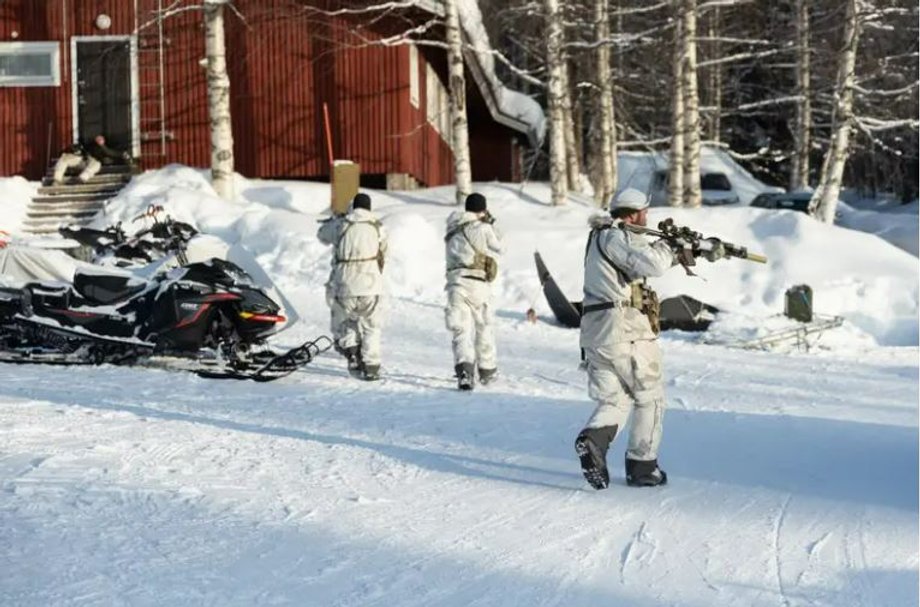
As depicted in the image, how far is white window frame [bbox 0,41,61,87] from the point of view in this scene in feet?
73.8

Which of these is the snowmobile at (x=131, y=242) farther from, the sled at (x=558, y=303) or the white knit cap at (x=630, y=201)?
the white knit cap at (x=630, y=201)

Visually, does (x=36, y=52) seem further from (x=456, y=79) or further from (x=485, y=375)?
(x=485, y=375)

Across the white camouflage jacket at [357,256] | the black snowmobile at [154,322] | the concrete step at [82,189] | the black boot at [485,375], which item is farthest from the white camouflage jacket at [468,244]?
the concrete step at [82,189]

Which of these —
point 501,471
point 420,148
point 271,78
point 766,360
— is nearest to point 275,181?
point 271,78

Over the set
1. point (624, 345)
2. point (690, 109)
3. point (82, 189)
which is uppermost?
point (690, 109)

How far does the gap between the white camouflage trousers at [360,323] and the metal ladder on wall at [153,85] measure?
12906mm

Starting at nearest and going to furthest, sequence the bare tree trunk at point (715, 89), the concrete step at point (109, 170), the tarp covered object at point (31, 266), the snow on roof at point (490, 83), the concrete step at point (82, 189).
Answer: the tarp covered object at point (31, 266) → the concrete step at point (82, 189) → the concrete step at point (109, 170) → the snow on roof at point (490, 83) → the bare tree trunk at point (715, 89)

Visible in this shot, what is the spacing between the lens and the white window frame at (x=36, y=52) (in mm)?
22500

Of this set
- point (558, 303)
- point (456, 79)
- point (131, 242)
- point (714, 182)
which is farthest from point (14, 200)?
point (714, 182)

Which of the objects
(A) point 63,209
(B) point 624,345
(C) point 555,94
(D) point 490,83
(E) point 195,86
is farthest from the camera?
(D) point 490,83

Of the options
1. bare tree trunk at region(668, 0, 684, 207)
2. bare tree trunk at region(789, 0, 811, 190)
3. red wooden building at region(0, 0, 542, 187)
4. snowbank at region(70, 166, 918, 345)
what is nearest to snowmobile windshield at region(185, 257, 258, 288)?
snowbank at region(70, 166, 918, 345)

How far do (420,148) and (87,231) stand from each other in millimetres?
11380

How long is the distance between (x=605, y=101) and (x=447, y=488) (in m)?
18.0

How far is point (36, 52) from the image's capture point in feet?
A: 74.1
